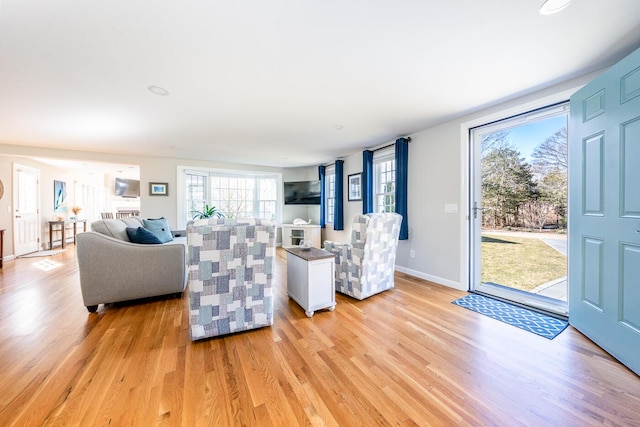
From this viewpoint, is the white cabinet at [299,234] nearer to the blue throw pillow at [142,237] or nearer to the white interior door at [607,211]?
the blue throw pillow at [142,237]

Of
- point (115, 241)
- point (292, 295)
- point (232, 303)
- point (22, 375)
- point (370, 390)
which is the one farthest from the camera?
point (292, 295)

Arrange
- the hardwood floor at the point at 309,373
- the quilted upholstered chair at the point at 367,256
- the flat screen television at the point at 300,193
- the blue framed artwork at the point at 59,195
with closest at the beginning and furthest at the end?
1. the hardwood floor at the point at 309,373
2. the quilted upholstered chair at the point at 367,256
3. the flat screen television at the point at 300,193
4. the blue framed artwork at the point at 59,195

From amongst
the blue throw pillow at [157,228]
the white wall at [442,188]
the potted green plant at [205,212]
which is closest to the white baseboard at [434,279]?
the white wall at [442,188]

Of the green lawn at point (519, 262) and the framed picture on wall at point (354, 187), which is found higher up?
the framed picture on wall at point (354, 187)

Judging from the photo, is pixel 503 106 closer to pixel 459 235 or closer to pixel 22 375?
pixel 459 235

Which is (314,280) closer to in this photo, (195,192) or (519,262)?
(519,262)

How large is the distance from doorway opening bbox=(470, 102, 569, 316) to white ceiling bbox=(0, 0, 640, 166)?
573 mm

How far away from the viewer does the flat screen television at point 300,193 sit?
6.36m

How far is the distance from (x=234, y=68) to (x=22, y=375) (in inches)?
104

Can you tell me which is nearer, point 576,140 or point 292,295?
point 576,140

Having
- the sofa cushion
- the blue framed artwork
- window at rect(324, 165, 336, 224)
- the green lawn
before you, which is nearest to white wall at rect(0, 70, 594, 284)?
the green lawn

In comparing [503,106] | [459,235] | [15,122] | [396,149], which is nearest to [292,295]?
[459,235]

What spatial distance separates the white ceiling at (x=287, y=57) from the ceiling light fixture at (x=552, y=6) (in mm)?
55

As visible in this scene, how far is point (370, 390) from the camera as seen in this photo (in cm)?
140
